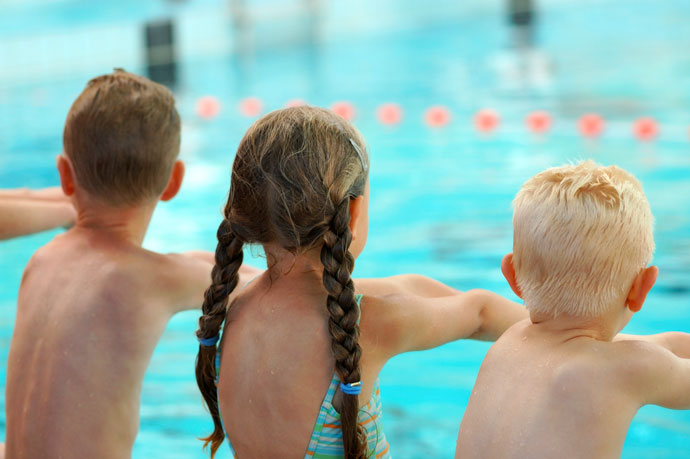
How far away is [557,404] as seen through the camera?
142 centimetres

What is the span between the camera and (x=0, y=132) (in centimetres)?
801

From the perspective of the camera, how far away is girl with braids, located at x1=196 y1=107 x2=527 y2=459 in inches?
60.5

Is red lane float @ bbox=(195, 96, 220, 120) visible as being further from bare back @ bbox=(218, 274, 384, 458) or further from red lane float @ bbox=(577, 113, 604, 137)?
bare back @ bbox=(218, 274, 384, 458)

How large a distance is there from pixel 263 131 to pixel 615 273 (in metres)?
0.66

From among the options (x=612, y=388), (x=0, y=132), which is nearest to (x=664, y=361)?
(x=612, y=388)

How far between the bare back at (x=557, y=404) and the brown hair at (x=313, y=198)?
242 mm

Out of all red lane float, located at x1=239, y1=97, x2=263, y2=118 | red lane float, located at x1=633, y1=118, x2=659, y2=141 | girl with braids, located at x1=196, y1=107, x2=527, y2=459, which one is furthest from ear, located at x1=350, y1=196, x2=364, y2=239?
red lane float, located at x1=239, y1=97, x2=263, y2=118

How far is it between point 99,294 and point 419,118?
19.0ft

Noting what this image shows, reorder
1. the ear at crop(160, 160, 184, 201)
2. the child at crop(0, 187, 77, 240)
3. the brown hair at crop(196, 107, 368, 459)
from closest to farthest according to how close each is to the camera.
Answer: the brown hair at crop(196, 107, 368, 459)
the ear at crop(160, 160, 184, 201)
the child at crop(0, 187, 77, 240)

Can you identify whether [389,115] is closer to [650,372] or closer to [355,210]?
[355,210]

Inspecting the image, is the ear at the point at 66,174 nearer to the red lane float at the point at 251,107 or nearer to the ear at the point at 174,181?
the ear at the point at 174,181

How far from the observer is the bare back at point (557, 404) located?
4.62ft

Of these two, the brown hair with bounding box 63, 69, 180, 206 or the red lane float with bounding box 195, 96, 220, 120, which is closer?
the brown hair with bounding box 63, 69, 180, 206

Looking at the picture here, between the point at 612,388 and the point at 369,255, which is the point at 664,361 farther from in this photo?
the point at 369,255
